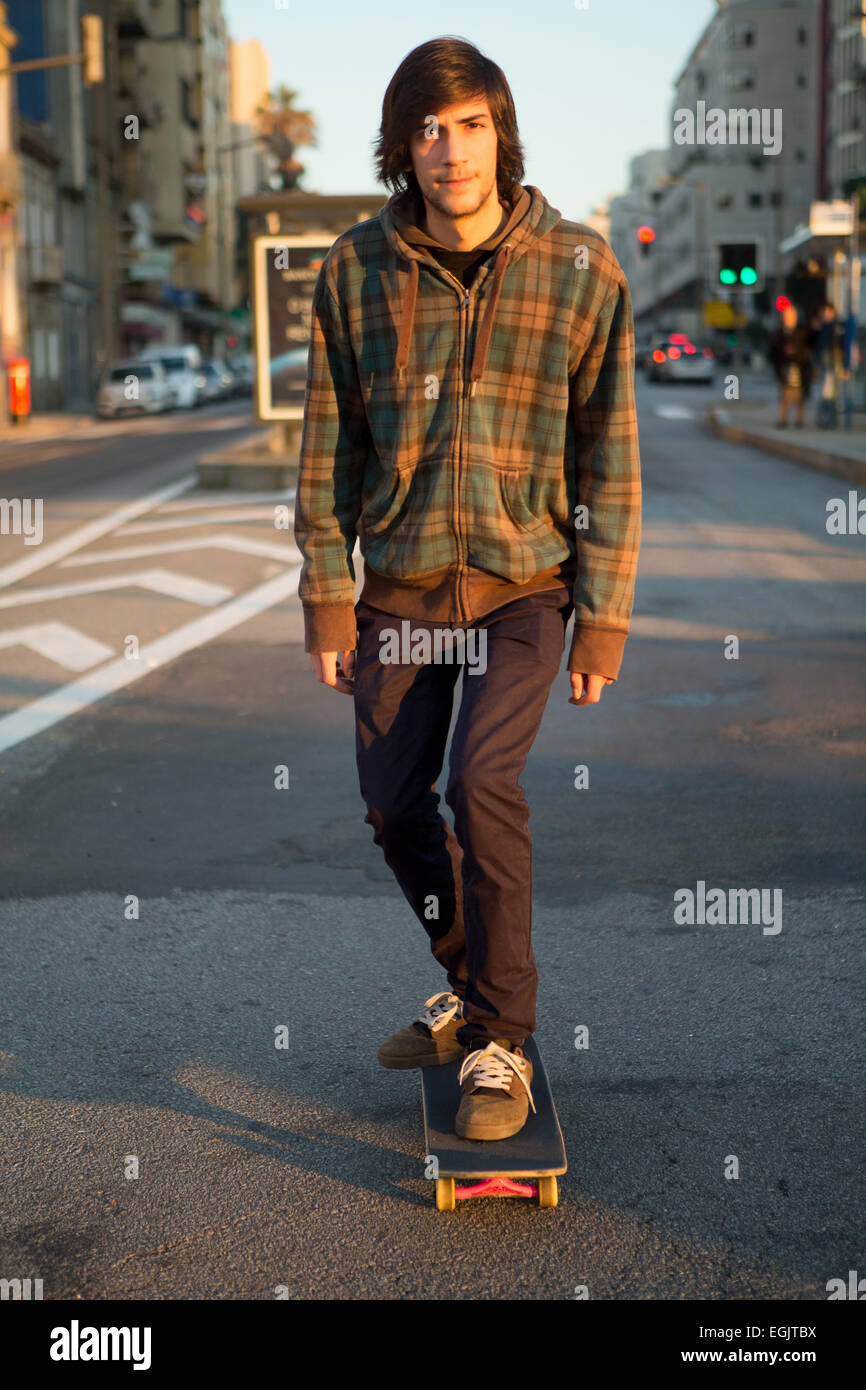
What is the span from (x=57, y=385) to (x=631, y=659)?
4520 centimetres

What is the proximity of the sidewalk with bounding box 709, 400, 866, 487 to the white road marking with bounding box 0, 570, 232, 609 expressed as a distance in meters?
8.86

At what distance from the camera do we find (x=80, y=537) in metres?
13.6

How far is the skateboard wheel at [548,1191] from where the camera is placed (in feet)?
9.32

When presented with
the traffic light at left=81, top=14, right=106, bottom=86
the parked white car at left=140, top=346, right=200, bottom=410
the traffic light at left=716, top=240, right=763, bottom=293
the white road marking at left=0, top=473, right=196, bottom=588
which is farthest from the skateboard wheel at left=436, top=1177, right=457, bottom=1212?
the parked white car at left=140, top=346, right=200, bottom=410

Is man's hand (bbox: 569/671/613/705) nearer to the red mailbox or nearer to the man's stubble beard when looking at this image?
the man's stubble beard

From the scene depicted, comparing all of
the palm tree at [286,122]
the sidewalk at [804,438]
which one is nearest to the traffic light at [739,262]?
the sidewalk at [804,438]

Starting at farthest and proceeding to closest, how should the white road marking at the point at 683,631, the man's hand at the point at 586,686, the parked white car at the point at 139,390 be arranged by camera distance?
the parked white car at the point at 139,390, the white road marking at the point at 683,631, the man's hand at the point at 586,686

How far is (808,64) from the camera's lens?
4119 inches

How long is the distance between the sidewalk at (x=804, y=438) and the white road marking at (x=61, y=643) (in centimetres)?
1055

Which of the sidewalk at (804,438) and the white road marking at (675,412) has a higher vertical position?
the white road marking at (675,412)

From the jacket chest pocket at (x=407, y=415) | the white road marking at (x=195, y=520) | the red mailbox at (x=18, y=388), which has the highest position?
the red mailbox at (x=18, y=388)

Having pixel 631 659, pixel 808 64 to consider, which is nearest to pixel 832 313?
pixel 631 659

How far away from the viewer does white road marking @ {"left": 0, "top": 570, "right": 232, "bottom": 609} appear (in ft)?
34.3

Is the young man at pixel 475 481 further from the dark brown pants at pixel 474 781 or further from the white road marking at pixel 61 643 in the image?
the white road marking at pixel 61 643
